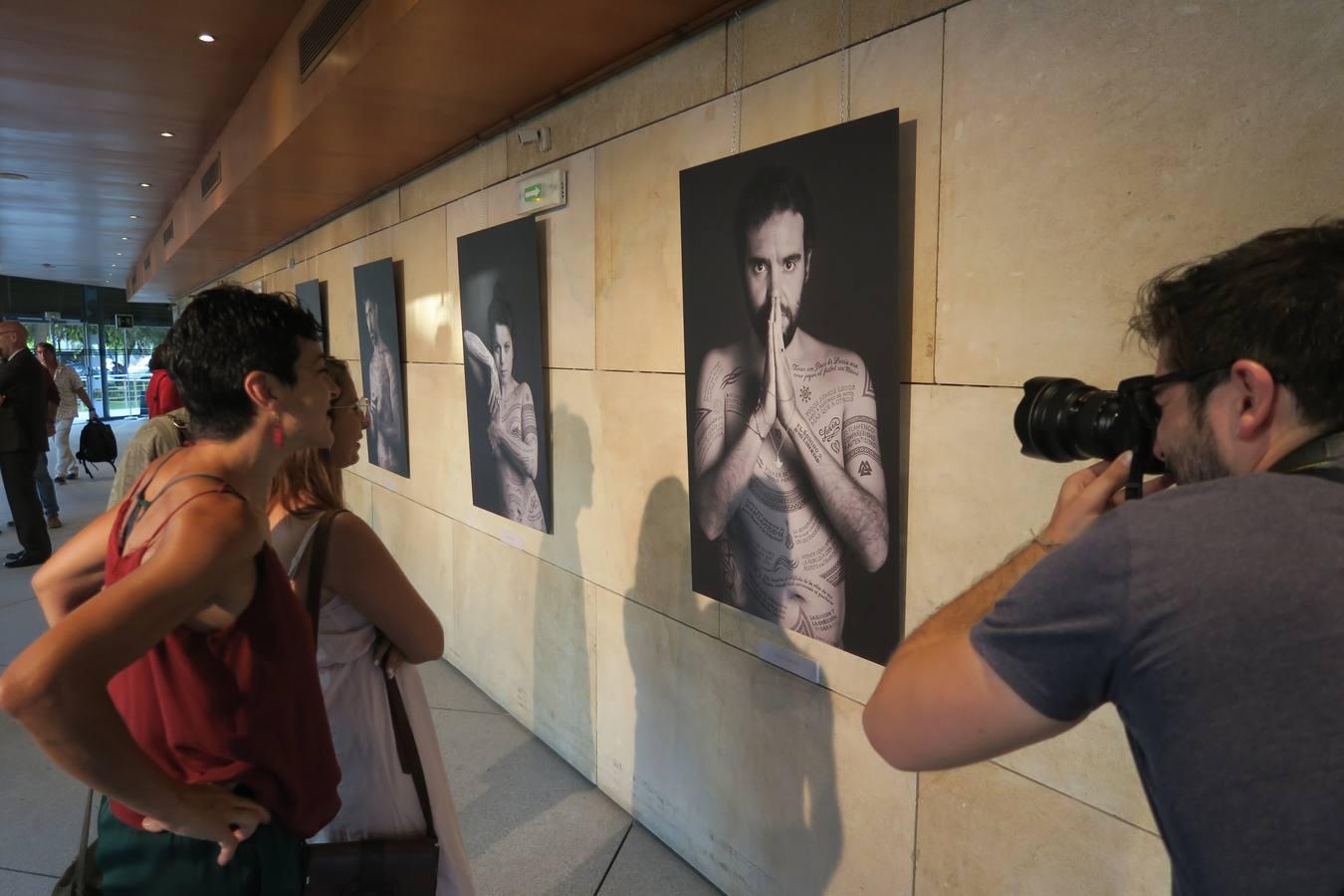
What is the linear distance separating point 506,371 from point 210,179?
3.96 metres

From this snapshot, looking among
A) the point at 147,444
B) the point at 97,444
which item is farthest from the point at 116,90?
the point at 97,444

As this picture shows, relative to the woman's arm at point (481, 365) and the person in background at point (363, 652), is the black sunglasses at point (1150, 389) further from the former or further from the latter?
the woman's arm at point (481, 365)

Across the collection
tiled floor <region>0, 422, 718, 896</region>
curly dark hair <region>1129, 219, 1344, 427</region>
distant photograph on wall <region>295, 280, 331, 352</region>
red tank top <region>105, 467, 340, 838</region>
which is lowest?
tiled floor <region>0, 422, 718, 896</region>

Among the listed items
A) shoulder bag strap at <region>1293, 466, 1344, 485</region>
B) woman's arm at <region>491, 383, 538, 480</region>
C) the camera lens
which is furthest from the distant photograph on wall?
shoulder bag strap at <region>1293, 466, 1344, 485</region>

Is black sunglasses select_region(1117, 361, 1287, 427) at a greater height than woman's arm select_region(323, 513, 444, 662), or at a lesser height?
greater

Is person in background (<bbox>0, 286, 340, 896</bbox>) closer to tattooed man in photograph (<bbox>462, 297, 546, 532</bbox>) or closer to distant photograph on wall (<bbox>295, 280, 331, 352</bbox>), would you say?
tattooed man in photograph (<bbox>462, 297, 546, 532</bbox>)

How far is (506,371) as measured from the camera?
3.38 meters

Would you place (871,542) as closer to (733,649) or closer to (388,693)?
(733,649)

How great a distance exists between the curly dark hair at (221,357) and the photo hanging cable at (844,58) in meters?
1.39

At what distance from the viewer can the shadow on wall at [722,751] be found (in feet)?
7.08

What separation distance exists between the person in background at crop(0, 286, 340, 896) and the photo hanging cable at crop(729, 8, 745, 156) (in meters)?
1.34

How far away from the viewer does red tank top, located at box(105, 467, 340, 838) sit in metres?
1.15

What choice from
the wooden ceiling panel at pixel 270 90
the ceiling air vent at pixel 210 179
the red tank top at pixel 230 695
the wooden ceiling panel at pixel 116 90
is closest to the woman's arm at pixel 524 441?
the wooden ceiling panel at pixel 270 90

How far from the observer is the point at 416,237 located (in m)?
4.29
